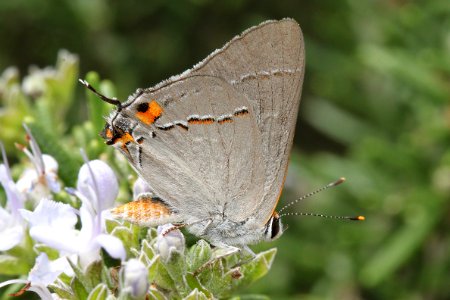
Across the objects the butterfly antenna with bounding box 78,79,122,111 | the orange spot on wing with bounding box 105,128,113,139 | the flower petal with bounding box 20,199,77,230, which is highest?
the butterfly antenna with bounding box 78,79,122,111

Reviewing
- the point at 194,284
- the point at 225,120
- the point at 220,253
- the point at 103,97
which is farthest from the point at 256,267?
the point at 103,97

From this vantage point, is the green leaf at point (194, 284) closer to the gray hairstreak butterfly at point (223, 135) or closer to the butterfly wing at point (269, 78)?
the gray hairstreak butterfly at point (223, 135)

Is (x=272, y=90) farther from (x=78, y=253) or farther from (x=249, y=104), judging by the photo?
(x=78, y=253)

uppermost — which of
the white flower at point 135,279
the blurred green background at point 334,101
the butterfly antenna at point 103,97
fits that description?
the butterfly antenna at point 103,97

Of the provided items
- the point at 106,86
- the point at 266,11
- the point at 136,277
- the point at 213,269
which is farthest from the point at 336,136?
the point at 136,277

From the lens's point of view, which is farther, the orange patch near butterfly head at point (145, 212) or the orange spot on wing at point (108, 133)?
the orange spot on wing at point (108, 133)

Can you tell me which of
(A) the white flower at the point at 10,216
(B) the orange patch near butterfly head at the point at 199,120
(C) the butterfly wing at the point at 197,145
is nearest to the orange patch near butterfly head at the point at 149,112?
A: (C) the butterfly wing at the point at 197,145

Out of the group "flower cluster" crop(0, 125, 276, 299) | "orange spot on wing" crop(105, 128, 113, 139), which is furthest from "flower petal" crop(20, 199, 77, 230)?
"orange spot on wing" crop(105, 128, 113, 139)

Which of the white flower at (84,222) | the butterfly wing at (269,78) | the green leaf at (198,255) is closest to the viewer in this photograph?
the white flower at (84,222)

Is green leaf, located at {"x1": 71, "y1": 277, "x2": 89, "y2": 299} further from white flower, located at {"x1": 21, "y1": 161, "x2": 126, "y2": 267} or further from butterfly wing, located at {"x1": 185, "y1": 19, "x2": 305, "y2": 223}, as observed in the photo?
butterfly wing, located at {"x1": 185, "y1": 19, "x2": 305, "y2": 223}
